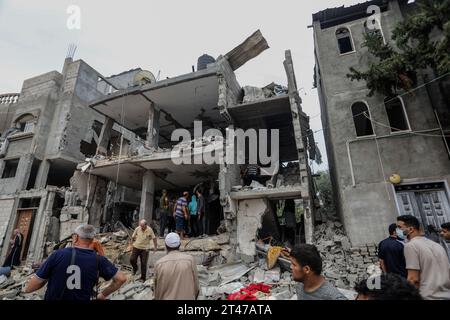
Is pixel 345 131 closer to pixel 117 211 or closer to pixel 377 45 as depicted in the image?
pixel 377 45

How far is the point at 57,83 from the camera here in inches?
711

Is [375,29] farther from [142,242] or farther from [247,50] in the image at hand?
[142,242]

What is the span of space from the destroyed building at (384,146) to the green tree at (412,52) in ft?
2.27

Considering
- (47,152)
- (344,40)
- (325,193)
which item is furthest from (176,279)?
(325,193)

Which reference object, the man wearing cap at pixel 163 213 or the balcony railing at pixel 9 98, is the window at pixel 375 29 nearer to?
the man wearing cap at pixel 163 213

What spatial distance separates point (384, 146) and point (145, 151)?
967 centimetres

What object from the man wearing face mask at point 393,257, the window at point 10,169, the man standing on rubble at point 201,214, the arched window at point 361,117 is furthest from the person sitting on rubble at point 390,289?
the window at point 10,169

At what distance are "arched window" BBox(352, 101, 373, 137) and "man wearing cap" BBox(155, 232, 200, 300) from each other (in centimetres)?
898

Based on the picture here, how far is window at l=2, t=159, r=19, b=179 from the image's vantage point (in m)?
17.2

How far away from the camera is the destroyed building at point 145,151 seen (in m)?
10.0

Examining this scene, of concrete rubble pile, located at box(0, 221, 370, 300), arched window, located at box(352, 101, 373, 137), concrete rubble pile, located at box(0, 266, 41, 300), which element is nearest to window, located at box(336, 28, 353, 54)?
arched window, located at box(352, 101, 373, 137)

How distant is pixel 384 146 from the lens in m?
8.74

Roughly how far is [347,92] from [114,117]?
12187mm
